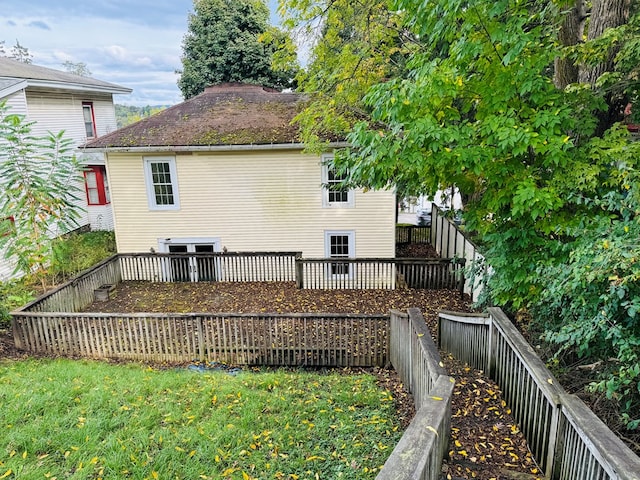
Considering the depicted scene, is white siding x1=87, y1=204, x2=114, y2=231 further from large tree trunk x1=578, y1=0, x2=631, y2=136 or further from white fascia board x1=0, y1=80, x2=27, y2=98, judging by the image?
large tree trunk x1=578, y1=0, x2=631, y2=136

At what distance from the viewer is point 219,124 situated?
12.6 m

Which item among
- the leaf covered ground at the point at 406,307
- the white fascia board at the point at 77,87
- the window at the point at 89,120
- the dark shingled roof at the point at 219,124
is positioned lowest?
the leaf covered ground at the point at 406,307

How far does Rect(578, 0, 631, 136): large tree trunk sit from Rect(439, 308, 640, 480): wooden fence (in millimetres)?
3063

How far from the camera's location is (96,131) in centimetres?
1828

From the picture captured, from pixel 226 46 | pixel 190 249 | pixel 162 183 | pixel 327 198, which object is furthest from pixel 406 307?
pixel 226 46

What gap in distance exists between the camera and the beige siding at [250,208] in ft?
39.2

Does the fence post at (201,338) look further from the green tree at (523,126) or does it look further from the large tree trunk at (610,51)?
the large tree trunk at (610,51)

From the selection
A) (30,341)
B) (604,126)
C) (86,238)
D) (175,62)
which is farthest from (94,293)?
(175,62)

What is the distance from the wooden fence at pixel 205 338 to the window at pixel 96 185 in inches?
459

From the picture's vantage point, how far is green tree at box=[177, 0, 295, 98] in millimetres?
19172

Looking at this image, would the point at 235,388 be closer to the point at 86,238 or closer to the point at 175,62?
the point at 86,238

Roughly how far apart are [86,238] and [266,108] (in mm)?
9027

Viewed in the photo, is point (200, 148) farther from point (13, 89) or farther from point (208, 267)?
point (13, 89)

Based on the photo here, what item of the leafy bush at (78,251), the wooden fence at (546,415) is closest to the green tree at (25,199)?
the leafy bush at (78,251)
